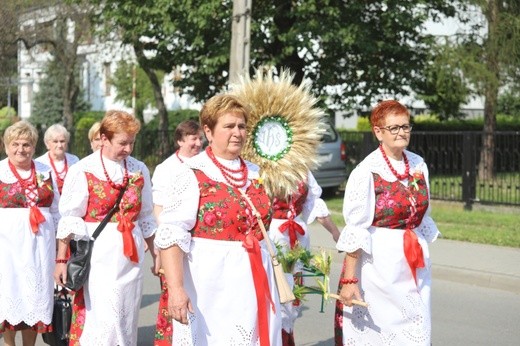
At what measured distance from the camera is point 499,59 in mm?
23172

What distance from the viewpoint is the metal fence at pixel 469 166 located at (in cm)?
1900

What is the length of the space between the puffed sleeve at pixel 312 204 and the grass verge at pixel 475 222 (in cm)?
711

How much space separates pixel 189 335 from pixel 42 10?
97.4ft

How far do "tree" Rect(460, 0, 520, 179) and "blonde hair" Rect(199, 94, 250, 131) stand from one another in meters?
18.5

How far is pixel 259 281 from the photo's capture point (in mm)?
5047

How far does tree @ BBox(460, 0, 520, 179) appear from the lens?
23031mm

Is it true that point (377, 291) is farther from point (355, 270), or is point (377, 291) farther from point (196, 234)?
point (196, 234)

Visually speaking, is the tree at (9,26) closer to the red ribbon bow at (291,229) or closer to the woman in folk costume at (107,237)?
the red ribbon bow at (291,229)

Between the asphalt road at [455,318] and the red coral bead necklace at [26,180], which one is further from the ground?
the red coral bead necklace at [26,180]

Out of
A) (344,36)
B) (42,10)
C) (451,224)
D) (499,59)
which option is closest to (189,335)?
(451,224)

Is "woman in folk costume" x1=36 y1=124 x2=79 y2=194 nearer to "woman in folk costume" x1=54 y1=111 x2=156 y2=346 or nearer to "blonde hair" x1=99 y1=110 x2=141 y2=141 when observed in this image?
"woman in folk costume" x1=54 y1=111 x2=156 y2=346

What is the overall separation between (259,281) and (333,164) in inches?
670

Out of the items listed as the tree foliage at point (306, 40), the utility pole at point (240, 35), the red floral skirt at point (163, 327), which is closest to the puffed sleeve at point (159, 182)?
the red floral skirt at point (163, 327)

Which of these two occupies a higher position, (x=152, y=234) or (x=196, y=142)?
(x=196, y=142)
